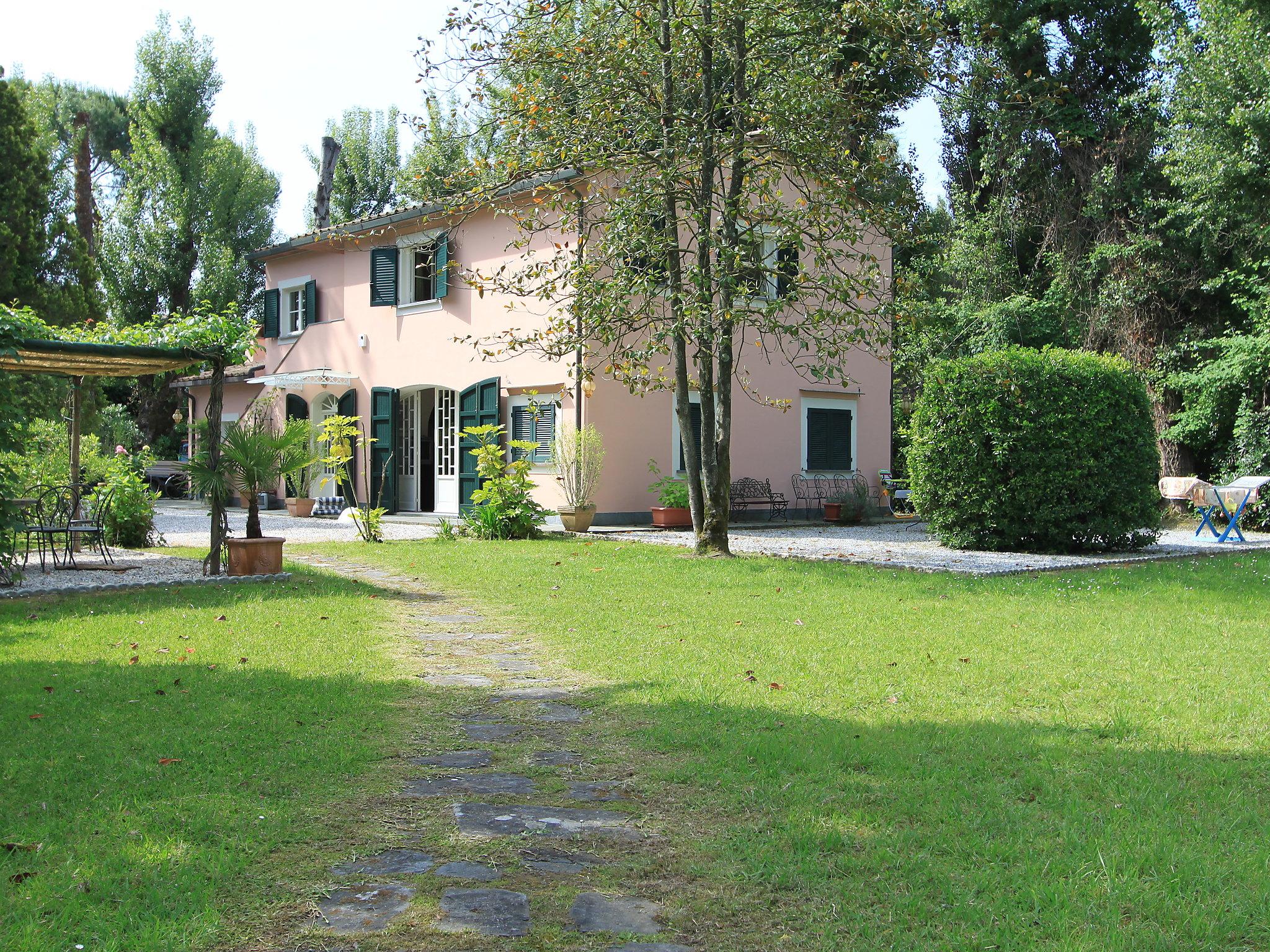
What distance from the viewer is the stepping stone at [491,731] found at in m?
4.77

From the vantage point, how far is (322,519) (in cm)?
1941

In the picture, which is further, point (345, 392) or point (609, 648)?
point (345, 392)

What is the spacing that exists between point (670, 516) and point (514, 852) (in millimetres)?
13535

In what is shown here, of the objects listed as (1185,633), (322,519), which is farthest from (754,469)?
(1185,633)

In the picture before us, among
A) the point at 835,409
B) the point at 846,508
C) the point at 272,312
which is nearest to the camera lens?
the point at 846,508

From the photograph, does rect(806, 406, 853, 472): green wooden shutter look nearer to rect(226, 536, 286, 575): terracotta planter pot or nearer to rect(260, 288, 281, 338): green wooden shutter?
rect(260, 288, 281, 338): green wooden shutter

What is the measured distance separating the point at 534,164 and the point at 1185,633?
795 cm

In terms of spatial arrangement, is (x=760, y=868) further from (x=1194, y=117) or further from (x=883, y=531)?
(x=1194, y=117)

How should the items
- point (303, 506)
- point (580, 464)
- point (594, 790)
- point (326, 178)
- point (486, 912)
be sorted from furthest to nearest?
point (326, 178), point (303, 506), point (580, 464), point (594, 790), point (486, 912)

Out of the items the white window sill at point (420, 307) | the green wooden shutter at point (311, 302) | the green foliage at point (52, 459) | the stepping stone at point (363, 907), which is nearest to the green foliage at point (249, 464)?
the green foliage at point (52, 459)

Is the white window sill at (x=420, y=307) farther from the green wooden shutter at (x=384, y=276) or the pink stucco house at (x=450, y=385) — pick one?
the green wooden shutter at (x=384, y=276)

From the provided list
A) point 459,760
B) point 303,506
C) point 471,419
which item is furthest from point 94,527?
point 303,506

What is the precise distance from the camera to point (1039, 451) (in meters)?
12.9

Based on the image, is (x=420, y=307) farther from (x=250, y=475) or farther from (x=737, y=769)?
(x=737, y=769)
